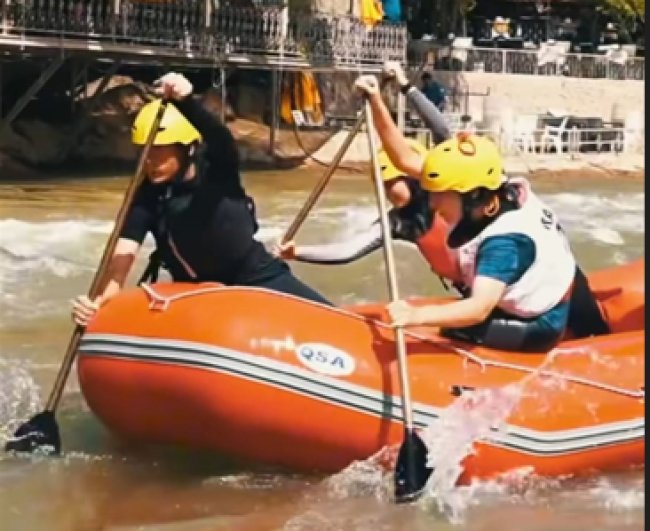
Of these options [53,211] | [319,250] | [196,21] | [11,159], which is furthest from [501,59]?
[319,250]

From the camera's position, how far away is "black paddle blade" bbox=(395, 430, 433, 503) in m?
4.97

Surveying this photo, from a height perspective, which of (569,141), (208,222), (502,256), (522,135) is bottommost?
(569,141)

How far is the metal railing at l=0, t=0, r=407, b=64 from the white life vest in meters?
11.6

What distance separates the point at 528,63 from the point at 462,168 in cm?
1941

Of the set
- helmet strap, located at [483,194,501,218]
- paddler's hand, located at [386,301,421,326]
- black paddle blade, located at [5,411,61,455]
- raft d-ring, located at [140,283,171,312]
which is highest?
helmet strap, located at [483,194,501,218]

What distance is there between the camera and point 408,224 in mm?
5875

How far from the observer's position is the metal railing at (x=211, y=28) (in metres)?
16.4

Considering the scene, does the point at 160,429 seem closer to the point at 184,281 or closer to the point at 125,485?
the point at 125,485

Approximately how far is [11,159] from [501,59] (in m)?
8.76

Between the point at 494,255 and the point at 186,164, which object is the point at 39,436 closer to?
the point at 186,164

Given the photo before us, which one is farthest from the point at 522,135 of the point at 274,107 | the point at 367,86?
the point at 367,86

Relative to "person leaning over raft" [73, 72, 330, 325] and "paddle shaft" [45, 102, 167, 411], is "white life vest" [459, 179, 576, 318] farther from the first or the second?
"paddle shaft" [45, 102, 167, 411]

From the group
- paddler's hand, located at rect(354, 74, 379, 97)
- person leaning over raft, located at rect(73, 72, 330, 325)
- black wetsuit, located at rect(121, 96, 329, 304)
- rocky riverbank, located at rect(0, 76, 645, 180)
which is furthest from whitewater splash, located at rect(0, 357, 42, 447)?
rocky riverbank, located at rect(0, 76, 645, 180)

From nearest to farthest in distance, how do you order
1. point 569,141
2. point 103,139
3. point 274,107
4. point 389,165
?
1. point 389,165
2. point 103,139
3. point 274,107
4. point 569,141
